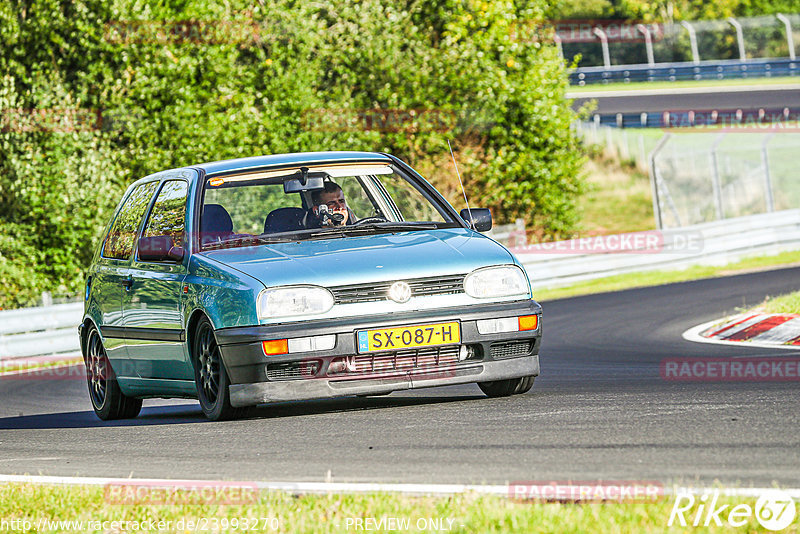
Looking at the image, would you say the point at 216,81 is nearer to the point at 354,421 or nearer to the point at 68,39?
the point at 68,39

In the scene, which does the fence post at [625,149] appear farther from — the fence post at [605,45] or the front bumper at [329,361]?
the front bumper at [329,361]

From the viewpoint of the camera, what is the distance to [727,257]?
74.7 feet

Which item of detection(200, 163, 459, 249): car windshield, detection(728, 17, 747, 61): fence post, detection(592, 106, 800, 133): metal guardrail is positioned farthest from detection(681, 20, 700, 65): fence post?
detection(200, 163, 459, 249): car windshield

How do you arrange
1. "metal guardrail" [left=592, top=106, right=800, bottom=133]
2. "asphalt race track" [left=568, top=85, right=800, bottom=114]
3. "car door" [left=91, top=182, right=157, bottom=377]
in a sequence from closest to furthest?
"car door" [left=91, top=182, right=157, bottom=377] → "metal guardrail" [left=592, top=106, right=800, bottom=133] → "asphalt race track" [left=568, top=85, right=800, bottom=114]

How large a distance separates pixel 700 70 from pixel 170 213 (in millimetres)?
48792

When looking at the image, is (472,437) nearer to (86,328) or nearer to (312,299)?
(312,299)

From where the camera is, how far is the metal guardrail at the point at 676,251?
21.6 meters

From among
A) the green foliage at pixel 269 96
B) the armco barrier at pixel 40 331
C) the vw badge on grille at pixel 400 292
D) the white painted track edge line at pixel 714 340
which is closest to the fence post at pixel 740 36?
the green foliage at pixel 269 96

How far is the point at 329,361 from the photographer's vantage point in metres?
7.30

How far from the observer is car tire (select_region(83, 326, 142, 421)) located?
9.30 m

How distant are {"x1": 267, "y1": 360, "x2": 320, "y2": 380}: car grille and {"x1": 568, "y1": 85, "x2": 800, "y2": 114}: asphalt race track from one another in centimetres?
4125

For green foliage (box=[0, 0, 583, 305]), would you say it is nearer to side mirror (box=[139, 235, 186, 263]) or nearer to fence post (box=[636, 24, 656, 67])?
side mirror (box=[139, 235, 186, 263])

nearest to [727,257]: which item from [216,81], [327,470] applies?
[216,81]

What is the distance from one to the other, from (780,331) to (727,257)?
36.6 feet
